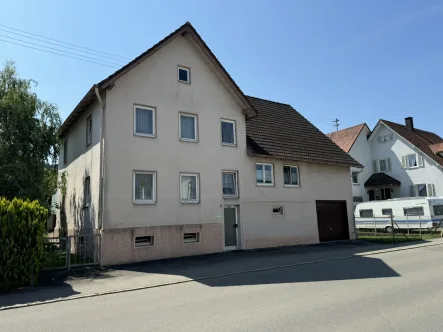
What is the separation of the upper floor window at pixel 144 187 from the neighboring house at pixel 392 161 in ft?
89.4

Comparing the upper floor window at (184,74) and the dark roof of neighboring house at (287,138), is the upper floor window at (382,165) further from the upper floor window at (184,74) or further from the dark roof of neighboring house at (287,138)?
the upper floor window at (184,74)

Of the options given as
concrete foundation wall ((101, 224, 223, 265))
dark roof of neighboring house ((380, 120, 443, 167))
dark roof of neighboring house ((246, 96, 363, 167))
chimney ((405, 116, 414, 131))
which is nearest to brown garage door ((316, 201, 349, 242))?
dark roof of neighboring house ((246, 96, 363, 167))

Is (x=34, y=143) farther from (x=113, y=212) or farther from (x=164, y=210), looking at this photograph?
(x=164, y=210)

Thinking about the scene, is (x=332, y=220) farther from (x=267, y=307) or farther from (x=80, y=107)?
(x=267, y=307)

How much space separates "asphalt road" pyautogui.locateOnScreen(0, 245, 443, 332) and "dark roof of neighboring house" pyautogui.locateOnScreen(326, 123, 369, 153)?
96.5 ft

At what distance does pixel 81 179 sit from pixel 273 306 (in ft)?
42.0

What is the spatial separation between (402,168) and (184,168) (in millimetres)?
28941

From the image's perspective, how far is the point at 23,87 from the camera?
16188 millimetres

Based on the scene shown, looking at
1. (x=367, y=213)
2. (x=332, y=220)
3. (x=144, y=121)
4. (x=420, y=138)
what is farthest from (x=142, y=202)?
(x=420, y=138)

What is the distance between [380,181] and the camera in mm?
37156

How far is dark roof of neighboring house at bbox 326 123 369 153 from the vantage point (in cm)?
3875

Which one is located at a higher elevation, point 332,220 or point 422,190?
point 422,190

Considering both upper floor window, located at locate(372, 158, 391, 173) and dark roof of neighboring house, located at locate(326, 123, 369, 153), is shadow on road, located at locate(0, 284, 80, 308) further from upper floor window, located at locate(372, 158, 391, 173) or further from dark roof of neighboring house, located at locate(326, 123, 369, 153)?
upper floor window, located at locate(372, 158, 391, 173)

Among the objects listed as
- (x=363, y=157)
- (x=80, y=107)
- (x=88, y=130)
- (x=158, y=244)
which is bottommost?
(x=158, y=244)
